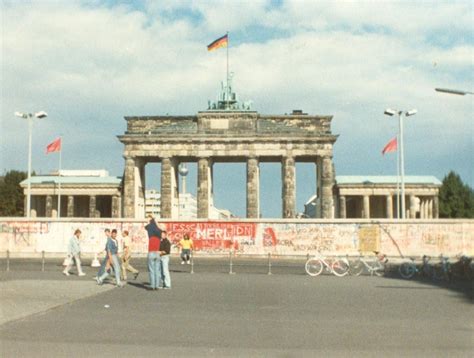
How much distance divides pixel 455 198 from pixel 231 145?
40378mm

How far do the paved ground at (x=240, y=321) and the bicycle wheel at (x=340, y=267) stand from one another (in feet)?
16.9

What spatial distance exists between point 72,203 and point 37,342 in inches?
2784

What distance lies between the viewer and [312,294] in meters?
18.8

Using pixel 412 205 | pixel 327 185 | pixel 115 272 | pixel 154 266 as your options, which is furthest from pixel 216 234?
pixel 412 205

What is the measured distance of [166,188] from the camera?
73.9m

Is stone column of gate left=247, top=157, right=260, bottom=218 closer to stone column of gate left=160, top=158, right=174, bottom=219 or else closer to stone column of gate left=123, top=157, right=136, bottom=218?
stone column of gate left=160, top=158, right=174, bottom=219

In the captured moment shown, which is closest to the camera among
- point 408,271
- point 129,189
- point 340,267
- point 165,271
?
point 165,271

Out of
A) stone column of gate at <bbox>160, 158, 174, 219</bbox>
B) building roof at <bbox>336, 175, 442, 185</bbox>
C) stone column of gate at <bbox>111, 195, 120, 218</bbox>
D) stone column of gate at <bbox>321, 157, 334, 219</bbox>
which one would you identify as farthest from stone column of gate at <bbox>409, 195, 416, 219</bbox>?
stone column of gate at <bbox>111, 195, 120, 218</bbox>

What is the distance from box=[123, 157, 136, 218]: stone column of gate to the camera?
242ft

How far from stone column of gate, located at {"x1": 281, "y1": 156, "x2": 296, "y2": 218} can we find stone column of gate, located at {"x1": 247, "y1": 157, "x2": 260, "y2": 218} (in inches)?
116

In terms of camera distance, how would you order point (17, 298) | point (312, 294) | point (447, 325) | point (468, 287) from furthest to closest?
1. point (468, 287)
2. point (312, 294)
3. point (17, 298)
4. point (447, 325)

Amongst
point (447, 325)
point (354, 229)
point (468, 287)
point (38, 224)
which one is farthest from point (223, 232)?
point (447, 325)

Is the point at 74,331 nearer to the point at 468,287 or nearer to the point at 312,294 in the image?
the point at 312,294

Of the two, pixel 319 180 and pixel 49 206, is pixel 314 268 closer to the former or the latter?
pixel 319 180
